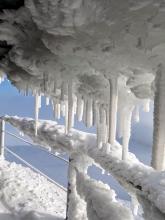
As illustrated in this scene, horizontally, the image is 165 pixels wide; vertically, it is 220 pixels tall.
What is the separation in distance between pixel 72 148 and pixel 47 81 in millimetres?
666

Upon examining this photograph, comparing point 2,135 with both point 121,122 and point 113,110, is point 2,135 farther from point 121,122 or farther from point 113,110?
point 113,110

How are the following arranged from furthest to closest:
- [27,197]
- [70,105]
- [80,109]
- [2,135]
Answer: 1. [2,135]
2. [27,197]
3. [80,109]
4. [70,105]

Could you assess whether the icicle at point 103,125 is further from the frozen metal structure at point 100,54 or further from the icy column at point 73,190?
the icy column at point 73,190

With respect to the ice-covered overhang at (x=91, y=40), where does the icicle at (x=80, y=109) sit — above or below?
below

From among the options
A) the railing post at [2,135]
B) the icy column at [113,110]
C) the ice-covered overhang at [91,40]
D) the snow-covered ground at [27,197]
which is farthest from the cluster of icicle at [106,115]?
the railing post at [2,135]

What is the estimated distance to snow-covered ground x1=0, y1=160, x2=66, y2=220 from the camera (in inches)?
164

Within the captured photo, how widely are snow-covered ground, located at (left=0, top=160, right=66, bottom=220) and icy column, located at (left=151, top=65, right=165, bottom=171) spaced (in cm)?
242

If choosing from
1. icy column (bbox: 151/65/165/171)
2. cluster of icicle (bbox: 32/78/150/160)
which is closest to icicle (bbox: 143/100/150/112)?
cluster of icicle (bbox: 32/78/150/160)

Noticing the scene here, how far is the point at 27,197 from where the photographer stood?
4.78 metres

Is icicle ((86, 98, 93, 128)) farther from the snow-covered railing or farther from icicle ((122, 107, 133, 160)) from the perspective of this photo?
A: icicle ((122, 107, 133, 160))

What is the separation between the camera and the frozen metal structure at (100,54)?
1.79 m

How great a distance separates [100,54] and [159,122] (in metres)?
0.63

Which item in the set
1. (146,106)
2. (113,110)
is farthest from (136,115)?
(113,110)

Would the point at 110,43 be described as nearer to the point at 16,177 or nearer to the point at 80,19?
the point at 80,19
